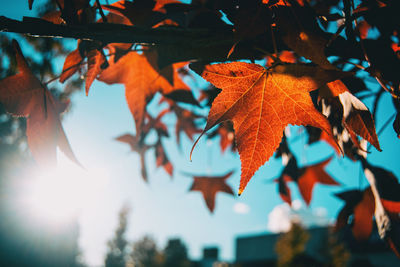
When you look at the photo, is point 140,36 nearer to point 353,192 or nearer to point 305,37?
point 305,37

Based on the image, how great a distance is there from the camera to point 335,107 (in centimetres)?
53

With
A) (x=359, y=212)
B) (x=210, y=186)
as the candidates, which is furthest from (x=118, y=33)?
(x=210, y=186)

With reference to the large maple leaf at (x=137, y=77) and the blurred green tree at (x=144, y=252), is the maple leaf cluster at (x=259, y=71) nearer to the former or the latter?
the large maple leaf at (x=137, y=77)

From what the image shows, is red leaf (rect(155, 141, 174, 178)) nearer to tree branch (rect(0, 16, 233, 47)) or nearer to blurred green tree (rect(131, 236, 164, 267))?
tree branch (rect(0, 16, 233, 47))

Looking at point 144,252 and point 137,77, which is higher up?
point 137,77

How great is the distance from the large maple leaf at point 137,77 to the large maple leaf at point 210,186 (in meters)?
0.80

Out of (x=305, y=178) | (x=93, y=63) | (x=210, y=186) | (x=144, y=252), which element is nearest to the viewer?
(x=93, y=63)

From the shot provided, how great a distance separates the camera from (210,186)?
4.84 ft

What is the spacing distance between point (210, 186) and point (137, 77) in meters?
0.94

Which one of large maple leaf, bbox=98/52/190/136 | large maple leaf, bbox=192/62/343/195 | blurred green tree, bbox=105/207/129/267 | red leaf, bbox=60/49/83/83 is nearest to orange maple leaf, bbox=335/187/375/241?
large maple leaf, bbox=192/62/343/195

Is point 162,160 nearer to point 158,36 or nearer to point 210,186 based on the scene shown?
point 210,186

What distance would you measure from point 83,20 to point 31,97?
0.30 m

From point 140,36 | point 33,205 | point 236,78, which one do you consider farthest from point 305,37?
point 33,205

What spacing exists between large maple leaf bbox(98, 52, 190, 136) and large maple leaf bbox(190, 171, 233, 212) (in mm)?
795
